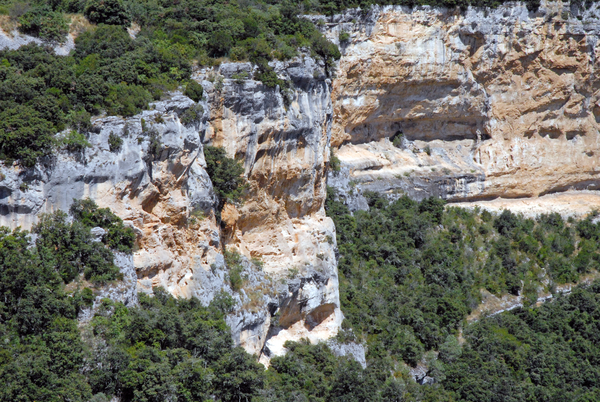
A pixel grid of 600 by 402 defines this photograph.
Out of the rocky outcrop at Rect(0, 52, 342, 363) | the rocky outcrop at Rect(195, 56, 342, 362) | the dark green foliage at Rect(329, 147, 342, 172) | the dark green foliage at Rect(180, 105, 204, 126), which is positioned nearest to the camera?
the rocky outcrop at Rect(0, 52, 342, 363)

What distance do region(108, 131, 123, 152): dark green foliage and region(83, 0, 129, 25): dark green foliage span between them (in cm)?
1186

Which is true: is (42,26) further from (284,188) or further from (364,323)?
(364,323)

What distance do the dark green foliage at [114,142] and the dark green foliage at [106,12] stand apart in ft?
38.9

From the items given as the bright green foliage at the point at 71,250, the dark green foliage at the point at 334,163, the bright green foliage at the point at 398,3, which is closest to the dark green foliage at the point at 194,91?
the bright green foliage at the point at 71,250

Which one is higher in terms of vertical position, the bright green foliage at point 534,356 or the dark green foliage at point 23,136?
the dark green foliage at point 23,136

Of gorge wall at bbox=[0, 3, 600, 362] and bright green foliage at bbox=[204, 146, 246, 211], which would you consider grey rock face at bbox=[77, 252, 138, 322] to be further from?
bright green foliage at bbox=[204, 146, 246, 211]

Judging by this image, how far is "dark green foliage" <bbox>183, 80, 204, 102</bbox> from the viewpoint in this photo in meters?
31.5

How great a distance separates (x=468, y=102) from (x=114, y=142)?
3455 cm

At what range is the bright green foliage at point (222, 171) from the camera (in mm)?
32406

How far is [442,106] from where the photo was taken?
5409 cm

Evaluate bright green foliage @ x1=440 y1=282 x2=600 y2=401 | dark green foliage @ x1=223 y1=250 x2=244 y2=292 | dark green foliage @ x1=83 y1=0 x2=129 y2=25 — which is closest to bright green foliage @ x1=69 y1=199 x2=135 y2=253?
dark green foliage @ x1=223 y1=250 x2=244 y2=292

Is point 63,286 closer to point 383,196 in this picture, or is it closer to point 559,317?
point 383,196

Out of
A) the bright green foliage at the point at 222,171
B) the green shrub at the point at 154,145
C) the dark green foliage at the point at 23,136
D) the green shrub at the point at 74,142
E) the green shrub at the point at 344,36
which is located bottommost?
the bright green foliage at the point at 222,171

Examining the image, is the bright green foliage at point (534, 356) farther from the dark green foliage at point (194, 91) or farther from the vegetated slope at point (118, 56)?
the dark green foliage at point (194, 91)
